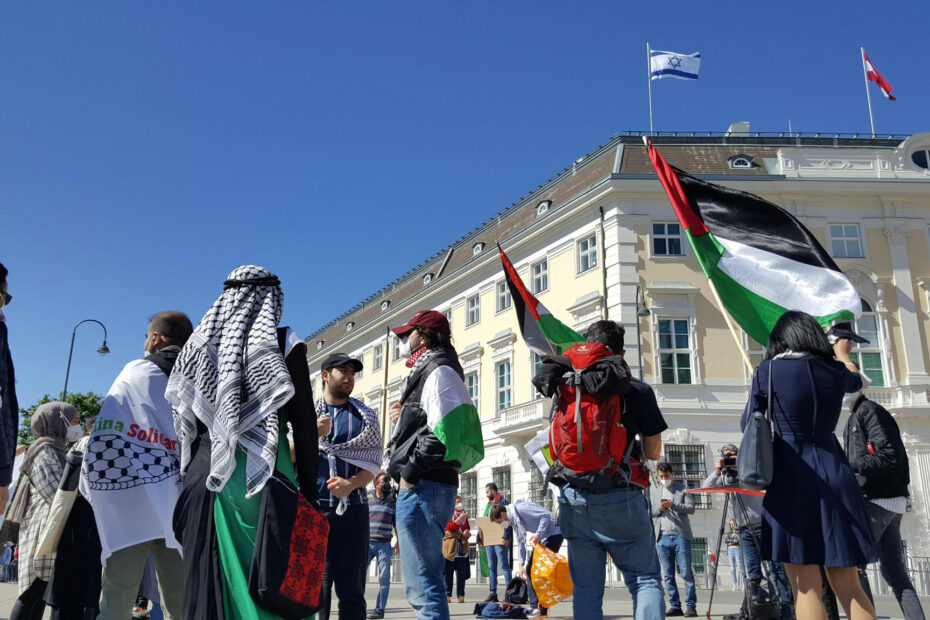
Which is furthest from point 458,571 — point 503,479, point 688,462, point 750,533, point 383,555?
point 503,479

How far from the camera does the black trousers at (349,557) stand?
506 centimetres

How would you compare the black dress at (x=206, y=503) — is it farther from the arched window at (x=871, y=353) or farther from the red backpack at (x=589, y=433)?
the arched window at (x=871, y=353)

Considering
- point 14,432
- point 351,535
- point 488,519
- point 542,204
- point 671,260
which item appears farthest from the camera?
point 542,204

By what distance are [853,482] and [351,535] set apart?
3.07 meters

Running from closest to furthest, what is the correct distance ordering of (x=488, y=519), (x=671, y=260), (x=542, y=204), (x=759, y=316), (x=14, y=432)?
(x=14, y=432), (x=759, y=316), (x=488, y=519), (x=671, y=260), (x=542, y=204)

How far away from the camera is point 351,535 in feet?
17.1

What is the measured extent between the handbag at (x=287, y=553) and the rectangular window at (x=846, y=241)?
27.6m

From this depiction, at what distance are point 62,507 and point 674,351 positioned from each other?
23547 millimetres

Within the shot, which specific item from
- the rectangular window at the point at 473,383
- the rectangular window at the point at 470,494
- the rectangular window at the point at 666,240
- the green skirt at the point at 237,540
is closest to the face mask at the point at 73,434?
the green skirt at the point at 237,540

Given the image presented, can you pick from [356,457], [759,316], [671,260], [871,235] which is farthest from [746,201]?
[871,235]

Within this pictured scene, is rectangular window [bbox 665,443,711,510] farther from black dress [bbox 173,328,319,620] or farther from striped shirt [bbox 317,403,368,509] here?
black dress [bbox 173,328,319,620]

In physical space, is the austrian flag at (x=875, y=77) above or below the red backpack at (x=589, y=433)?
above

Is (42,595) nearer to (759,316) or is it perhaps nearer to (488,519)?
(759,316)

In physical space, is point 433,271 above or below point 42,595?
above
